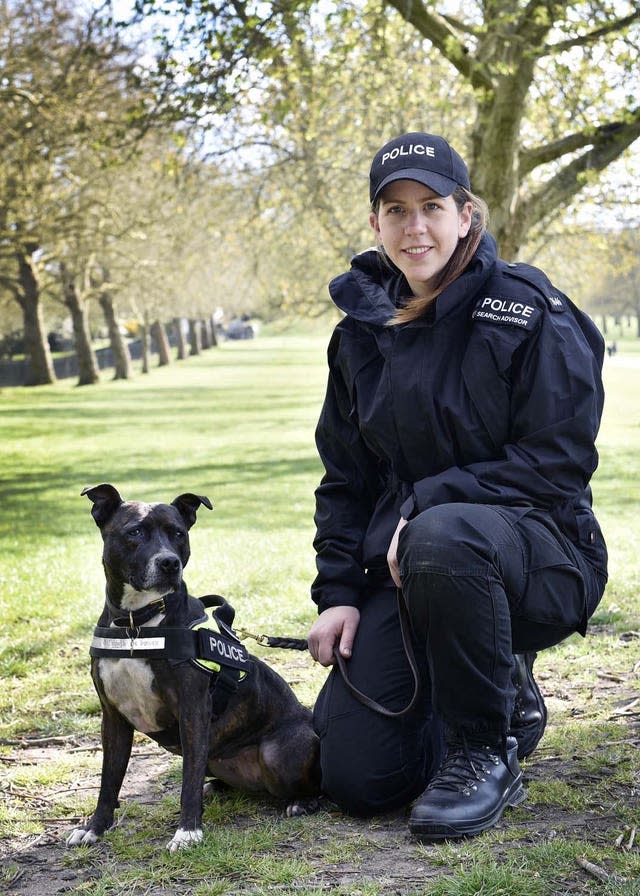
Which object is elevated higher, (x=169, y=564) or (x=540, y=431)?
(x=540, y=431)

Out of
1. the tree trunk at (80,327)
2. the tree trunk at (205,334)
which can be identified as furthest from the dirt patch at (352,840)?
the tree trunk at (205,334)

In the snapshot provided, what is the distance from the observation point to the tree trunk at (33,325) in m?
38.3

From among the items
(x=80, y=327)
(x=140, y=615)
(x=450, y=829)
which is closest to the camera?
(x=450, y=829)

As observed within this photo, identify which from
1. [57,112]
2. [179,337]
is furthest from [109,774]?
[179,337]

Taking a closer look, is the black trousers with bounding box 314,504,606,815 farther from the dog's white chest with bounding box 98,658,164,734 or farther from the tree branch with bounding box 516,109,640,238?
the tree branch with bounding box 516,109,640,238

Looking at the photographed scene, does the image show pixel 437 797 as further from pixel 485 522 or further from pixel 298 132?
pixel 298 132

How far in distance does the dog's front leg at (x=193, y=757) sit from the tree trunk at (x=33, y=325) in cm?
3316

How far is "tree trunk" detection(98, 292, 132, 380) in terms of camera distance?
47.4m

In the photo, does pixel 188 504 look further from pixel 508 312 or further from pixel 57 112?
pixel 57 112

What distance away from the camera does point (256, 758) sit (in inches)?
161

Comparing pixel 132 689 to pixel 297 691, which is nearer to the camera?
pixel 132 689

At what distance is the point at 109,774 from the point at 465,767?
4.41 ft

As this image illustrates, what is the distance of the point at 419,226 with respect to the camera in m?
4.03

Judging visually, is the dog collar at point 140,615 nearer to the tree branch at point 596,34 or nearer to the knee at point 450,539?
the knee at point 450,539
